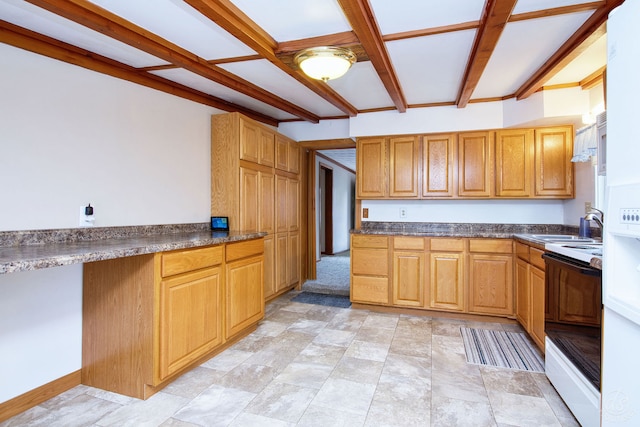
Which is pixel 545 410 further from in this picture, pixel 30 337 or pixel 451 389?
pixel 30 337

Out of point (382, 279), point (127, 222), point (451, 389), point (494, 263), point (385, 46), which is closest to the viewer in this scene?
point (451, 389)

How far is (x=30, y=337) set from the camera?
197 cm

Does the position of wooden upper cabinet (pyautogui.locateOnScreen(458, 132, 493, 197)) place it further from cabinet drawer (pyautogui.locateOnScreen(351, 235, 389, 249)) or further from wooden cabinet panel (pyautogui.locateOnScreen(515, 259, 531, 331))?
cabinet drawer (pyautogui.locateOnScreen(351, 235, 389, 249))

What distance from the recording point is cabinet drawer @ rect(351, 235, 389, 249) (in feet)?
12.1

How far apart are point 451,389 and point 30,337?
2.52 metres

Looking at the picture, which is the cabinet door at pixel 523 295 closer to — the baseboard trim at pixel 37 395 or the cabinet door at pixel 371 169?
the cabinet door at pixel 371 169

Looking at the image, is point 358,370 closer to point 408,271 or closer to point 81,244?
point 408,271

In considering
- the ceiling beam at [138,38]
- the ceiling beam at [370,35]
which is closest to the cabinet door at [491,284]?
the ceiling beam at [370,35]

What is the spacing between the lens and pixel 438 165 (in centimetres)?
384

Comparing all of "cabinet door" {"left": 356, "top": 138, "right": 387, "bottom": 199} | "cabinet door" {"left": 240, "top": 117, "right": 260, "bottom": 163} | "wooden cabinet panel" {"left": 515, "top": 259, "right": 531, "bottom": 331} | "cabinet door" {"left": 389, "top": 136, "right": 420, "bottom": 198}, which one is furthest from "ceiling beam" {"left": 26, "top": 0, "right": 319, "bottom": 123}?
"wooden cabinet panel" {"left": 515, "top": 259, "right": 531, "bottom": 331}

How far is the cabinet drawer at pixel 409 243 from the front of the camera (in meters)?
3.58

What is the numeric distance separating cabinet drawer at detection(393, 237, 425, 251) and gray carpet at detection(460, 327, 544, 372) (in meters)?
0.88

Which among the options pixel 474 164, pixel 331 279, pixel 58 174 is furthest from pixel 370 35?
pixel 331 279

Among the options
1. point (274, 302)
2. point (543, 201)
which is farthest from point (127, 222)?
point (543, 201)
